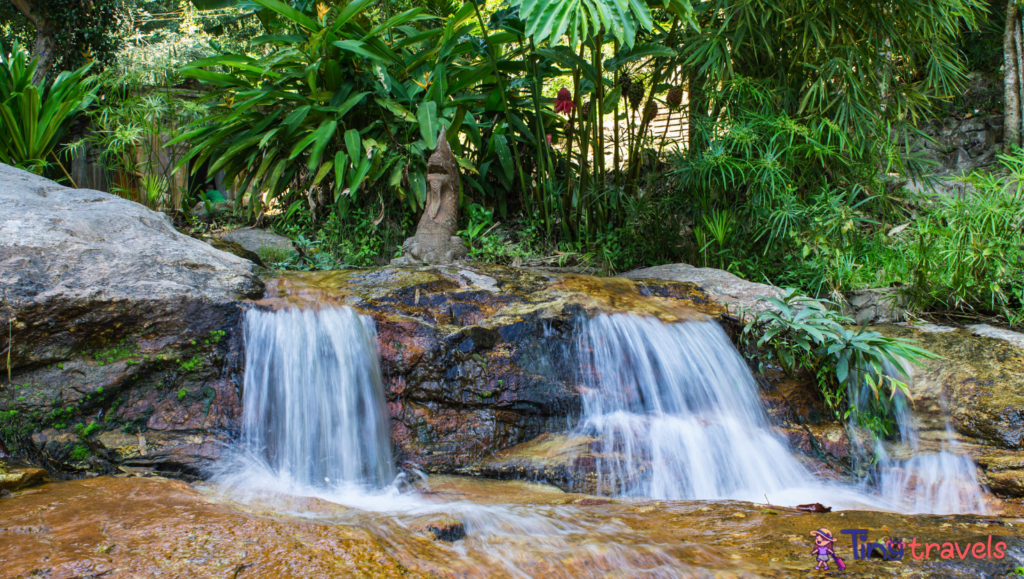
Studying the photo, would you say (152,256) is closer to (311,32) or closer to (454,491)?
(454,491)

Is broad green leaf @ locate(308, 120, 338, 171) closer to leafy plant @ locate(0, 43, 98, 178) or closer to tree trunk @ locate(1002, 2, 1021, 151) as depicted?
leafy plant @ locate(0, 43, 98, 178)

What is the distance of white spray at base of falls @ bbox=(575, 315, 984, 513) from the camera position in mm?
2725

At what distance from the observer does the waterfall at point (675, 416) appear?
108 inches

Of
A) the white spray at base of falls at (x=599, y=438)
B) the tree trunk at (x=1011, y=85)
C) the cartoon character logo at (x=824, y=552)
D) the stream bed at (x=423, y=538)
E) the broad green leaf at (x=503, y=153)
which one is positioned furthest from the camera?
the tree trunk at (x=1011, y=85)

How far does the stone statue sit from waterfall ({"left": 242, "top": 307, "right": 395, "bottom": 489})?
1.53 m

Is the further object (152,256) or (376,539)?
(152,256)

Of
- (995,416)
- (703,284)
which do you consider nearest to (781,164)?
(703,284)

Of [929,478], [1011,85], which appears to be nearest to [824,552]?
[929,478]

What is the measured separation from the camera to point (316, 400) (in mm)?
2789

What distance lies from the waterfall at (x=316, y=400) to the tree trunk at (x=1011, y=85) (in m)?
7.83

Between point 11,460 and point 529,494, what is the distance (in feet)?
6.76

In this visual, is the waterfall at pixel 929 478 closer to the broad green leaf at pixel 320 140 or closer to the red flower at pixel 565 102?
the red flower at pixel 565 102

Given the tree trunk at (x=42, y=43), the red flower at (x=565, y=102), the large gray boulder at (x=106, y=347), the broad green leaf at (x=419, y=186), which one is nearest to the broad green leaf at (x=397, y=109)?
the broad green leaf at (x=419, y=186)

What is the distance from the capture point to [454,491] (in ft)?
8.10
